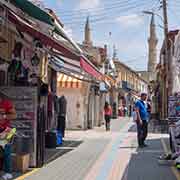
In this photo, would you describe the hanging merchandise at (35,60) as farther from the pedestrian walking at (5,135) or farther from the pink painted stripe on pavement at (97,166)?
the pedestrian walking at (5,135)

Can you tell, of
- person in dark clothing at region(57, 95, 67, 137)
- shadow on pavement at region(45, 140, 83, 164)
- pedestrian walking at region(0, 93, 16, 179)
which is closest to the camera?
pedestrian walking at region(0, 93, 16, 179)

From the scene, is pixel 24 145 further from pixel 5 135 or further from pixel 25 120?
pixel 5 135

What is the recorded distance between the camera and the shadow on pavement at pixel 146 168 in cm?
1020

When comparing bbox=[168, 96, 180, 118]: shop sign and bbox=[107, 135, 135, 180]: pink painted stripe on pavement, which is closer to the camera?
bbox=[107, 135, 135, 180]: pink painted stripe on pavement

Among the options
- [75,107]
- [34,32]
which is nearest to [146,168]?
[34,32]

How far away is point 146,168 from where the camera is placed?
11.5m

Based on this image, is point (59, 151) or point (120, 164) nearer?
point (120, 164)

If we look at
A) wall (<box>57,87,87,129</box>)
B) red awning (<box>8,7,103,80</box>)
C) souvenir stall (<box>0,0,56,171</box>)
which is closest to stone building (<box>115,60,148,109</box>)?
wall (<box>57,87,87,129</box>)

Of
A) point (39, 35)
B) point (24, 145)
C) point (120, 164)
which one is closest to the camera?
point (24, 145)

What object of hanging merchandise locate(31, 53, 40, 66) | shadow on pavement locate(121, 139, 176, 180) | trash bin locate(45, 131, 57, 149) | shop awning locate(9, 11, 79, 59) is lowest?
shadow on pavement locate(121, 139, 176, 180)

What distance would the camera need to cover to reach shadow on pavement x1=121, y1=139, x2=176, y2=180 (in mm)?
10195

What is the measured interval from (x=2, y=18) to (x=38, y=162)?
3.40 m

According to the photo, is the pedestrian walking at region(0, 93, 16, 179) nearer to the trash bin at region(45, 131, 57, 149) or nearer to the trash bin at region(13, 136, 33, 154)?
the trash bin at region(13, 136, 33, 154)

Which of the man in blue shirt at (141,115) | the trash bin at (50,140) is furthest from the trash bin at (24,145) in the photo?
the man in blue shirt at (141,115)
